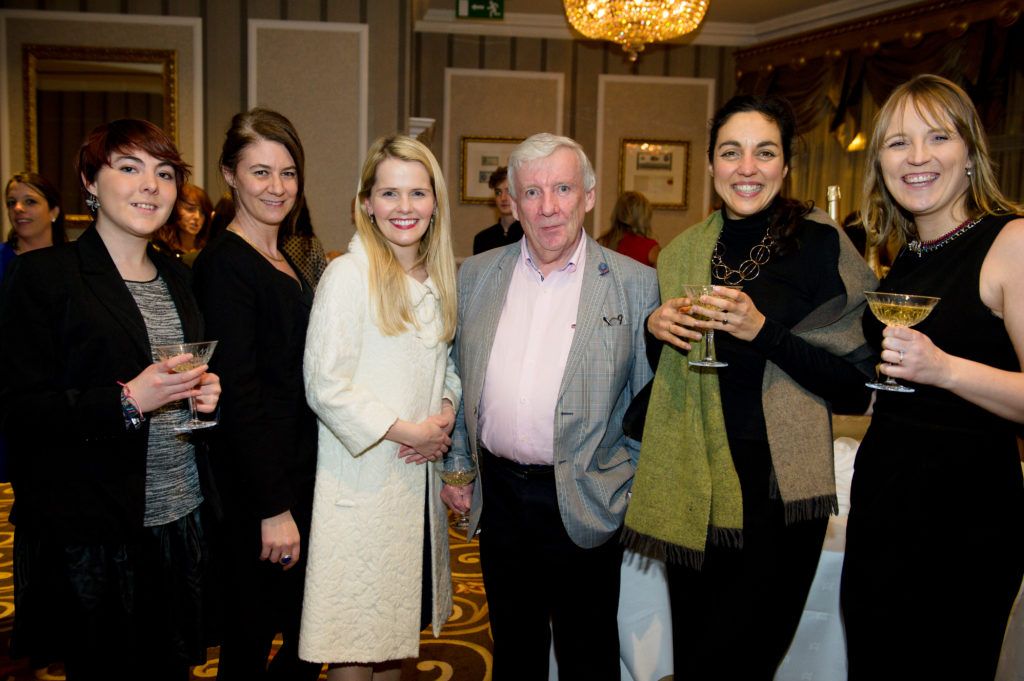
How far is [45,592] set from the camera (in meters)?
1.81

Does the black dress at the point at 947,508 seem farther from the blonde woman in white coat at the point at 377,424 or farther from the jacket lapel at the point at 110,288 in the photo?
the jacket lapel at the point at 110,288

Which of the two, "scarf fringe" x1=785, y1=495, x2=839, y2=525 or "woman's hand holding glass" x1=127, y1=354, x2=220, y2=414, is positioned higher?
"woman's hand holding glass" x1=127, y1=354, x2=220, y2=414

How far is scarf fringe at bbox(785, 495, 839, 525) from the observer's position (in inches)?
78.2

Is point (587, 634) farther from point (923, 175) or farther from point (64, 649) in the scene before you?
point (923, 175)

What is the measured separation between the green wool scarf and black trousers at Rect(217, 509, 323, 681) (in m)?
0.98

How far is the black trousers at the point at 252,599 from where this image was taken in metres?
2.14

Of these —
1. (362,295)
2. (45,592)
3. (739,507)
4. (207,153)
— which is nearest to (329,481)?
(362,295)

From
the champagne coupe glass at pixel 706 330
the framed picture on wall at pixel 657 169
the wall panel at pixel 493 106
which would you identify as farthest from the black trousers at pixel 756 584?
the framed picture on wall at pixel 657 169

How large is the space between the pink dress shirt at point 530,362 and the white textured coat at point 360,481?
21cm

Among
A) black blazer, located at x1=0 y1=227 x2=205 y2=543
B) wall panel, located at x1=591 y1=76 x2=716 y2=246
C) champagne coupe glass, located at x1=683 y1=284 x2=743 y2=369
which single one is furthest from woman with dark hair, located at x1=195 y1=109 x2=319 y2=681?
wall panel, located at x1=591 y1=76 x2=716 y2=246

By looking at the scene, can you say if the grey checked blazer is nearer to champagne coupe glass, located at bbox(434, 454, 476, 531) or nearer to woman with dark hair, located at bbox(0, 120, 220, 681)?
champagne coupe glass, located at bbox(434, 454, 476, 531)

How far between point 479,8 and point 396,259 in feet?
22.2

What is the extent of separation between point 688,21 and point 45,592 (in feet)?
22.7

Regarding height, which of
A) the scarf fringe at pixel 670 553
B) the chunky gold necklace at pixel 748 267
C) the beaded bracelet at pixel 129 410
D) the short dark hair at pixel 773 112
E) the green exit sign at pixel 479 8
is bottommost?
the scarf fringe at pixel 670 553
